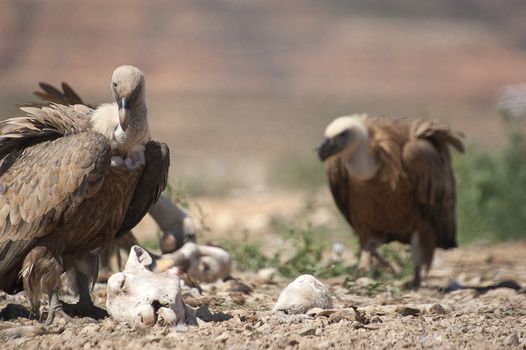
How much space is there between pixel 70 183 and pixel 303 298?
156 cm

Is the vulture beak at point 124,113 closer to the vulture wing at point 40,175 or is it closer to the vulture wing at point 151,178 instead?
the vulture wing at point 40,175

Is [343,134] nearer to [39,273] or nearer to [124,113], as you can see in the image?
[124,113]

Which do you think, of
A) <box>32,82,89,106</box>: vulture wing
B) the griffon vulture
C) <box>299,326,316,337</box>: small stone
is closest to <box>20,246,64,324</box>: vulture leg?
<box>299,326,316,337</box>: small stone

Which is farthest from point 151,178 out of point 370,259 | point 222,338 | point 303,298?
point 370,259

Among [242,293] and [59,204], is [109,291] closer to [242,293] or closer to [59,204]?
[59,204]

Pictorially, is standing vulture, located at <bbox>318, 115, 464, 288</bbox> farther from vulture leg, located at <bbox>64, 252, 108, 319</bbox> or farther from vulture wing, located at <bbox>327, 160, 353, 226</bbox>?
vulture leg, located at <bbox>64, 252, 108, 319</bbox>

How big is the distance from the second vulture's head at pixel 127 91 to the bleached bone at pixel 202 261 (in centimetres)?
171

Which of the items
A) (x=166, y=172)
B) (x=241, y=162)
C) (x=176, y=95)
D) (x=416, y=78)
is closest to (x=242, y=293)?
(x=166, y=172)

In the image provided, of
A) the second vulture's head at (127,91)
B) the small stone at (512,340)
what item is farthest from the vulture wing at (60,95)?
the small stone at (512,340)

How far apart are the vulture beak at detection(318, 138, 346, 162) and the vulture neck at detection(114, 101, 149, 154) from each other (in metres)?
3.01

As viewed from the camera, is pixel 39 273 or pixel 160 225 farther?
pixel 160 225

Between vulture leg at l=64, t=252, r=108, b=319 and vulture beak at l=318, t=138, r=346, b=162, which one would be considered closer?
vulture leg at l=64, t=252, r=108, b=319

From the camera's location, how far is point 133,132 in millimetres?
6453

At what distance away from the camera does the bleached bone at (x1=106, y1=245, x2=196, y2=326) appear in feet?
19.6
